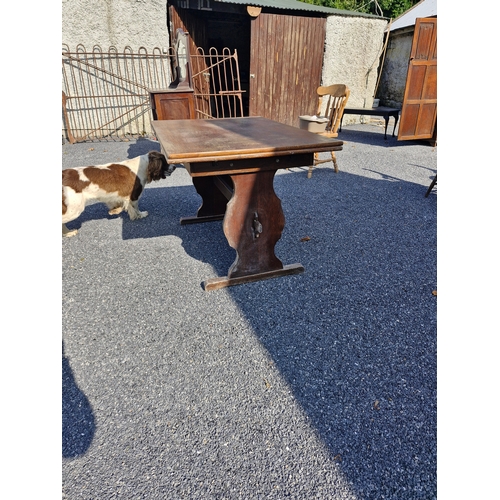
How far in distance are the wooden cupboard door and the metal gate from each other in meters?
3.19

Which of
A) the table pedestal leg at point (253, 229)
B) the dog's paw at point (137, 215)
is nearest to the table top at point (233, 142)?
the table pedestal leg at point (253, 229)

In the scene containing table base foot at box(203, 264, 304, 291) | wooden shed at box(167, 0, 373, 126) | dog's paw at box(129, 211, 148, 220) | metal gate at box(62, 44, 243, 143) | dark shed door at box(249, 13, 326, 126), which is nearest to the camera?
table base foot at box(203, 264, 304, 291)

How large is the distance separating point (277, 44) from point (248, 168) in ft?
22.7

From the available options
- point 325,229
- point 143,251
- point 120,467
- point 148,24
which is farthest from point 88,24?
A: point 120,467

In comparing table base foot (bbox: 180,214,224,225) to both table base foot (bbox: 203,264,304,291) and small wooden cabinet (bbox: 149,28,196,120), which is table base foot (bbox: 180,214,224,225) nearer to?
table base foot (bbox: 203,264,304,291)

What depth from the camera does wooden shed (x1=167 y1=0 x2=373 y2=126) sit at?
6898 millimetres

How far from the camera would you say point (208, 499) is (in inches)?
46.4

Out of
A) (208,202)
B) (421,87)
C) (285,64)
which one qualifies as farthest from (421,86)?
(208,202)

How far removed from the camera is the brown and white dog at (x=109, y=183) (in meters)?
2.80

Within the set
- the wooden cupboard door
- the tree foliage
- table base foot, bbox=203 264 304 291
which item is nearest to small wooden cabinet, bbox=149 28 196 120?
table base foot, bbox=203 264 304 291

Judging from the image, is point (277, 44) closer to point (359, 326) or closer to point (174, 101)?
point (174, 101)

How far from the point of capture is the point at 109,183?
9.80 feet

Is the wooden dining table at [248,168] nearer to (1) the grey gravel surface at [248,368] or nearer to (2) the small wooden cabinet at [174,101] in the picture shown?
(1) the grey gravel surface at [248,368]

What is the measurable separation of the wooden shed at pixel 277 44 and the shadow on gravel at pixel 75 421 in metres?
7.28
